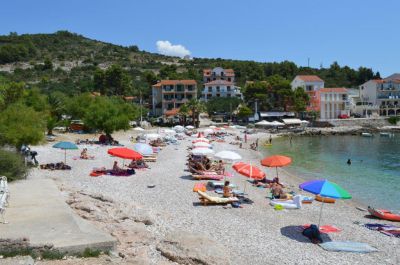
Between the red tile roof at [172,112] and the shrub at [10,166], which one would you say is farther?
the red tile roof at [172,112]

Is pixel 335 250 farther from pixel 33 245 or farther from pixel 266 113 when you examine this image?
pixel 266 113

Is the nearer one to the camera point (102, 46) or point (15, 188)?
point (15, 188)

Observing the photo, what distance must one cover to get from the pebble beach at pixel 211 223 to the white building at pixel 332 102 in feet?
242

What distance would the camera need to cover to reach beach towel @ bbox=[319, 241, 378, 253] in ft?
38.3

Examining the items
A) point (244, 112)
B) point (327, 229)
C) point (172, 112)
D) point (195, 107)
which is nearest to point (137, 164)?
point (327, 229)

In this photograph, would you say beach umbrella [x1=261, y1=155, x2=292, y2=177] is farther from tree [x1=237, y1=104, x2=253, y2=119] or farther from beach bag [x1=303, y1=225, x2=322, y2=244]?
tree [x1=237, y1=104, x2=253, y2=119]

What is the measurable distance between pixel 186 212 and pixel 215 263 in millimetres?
5759

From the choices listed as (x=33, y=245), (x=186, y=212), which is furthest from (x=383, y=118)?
(x=33, y=245)

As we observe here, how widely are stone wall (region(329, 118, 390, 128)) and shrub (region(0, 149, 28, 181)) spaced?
249 feet

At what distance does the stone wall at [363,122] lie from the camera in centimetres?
8531

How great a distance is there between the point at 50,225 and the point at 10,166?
766cm

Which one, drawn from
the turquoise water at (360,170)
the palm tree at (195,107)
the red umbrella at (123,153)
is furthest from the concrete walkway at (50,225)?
the palm tree at (195,107)

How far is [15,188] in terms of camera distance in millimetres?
15242

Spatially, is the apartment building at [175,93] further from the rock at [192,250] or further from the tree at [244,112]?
the rock at [192,250]
